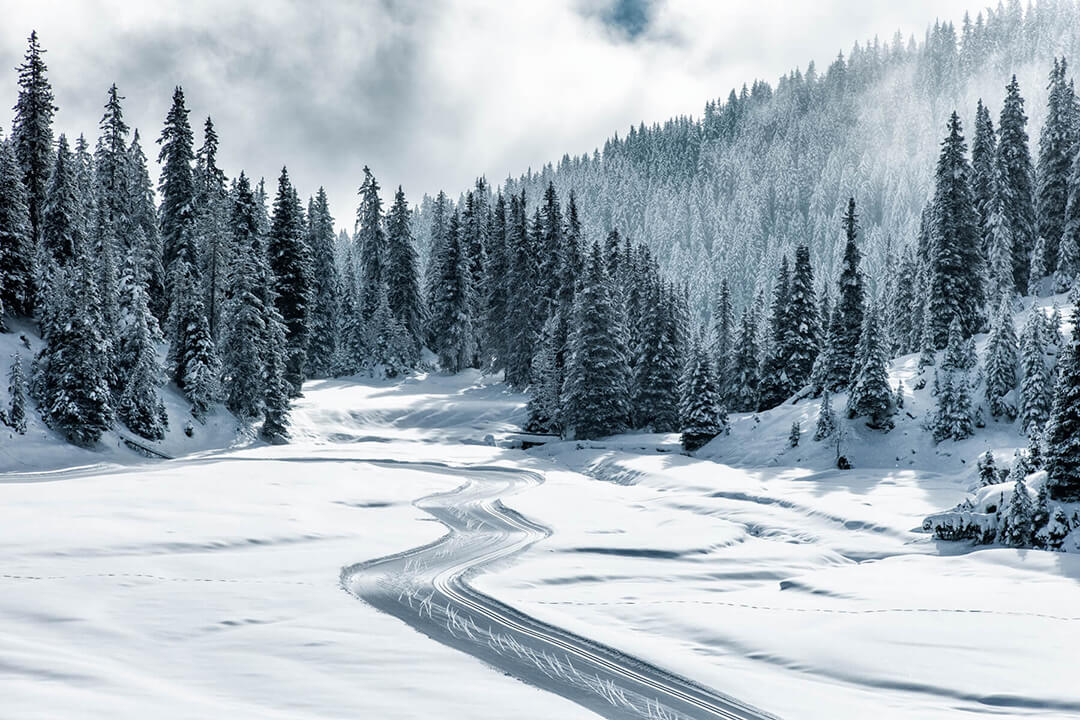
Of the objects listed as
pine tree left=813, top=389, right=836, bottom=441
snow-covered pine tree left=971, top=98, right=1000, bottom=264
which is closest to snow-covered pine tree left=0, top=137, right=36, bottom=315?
pine tree left=813, top=389, right=836, bottom=441

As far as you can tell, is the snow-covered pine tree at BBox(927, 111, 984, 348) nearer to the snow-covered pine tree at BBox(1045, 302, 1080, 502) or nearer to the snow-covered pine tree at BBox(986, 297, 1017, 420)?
the snow-covered pine tree at BBox(986, 297, 1017, 420)

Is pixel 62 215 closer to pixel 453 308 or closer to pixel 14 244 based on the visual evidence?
pixel 14 244

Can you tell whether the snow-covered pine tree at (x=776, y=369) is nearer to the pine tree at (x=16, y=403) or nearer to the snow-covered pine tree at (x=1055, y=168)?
the snow-covered pine tree at (x=1055, y=168)

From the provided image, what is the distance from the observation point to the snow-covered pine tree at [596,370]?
5003 cm

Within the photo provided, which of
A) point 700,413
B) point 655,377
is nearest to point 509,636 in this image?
point 700,413

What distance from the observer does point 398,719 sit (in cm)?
724

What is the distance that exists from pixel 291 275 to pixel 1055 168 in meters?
59.3

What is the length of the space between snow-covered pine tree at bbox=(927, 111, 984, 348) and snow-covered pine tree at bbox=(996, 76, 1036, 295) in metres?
11.1

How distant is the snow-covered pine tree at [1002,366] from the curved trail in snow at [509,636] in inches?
1102

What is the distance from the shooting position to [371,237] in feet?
269

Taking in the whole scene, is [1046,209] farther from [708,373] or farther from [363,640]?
[363,640]

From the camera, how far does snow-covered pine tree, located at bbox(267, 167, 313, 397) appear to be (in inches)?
2205

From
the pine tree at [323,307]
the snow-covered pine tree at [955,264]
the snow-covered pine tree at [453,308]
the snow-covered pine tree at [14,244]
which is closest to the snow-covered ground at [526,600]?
the snow-covered pine tree at [14,244]

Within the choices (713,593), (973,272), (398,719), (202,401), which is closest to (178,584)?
(398,719)
